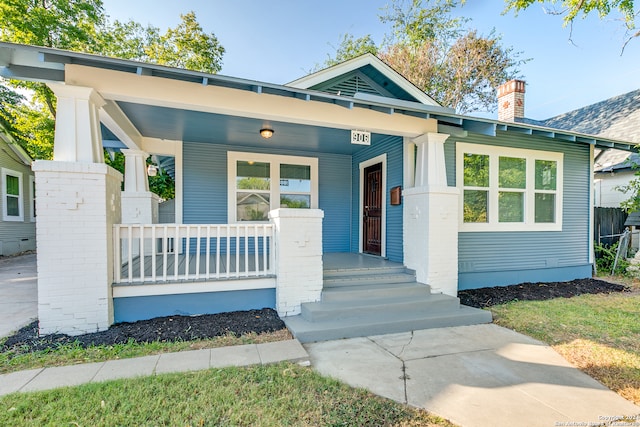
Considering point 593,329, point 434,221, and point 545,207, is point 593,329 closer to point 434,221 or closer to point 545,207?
point 434,221

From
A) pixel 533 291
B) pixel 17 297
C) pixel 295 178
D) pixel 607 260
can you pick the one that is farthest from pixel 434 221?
pixel 17 297

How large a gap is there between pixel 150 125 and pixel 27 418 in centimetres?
425

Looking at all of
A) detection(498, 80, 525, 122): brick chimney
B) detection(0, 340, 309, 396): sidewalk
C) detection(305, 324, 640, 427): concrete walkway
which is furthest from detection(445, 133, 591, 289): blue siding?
detection(0, 340, 309, 396): sidewalk

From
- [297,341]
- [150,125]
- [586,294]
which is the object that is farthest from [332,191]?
[586,294]

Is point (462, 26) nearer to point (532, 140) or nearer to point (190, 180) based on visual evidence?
point (532, 140)

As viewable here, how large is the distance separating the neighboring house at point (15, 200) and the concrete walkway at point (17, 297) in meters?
Answer: 2.88

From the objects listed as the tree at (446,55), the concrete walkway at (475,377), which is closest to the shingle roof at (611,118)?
the tree at (446,55)

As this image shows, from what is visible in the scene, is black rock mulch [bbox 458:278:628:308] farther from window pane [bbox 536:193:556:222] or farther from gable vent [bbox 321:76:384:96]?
gable vent [bbox 321:76:384:96]

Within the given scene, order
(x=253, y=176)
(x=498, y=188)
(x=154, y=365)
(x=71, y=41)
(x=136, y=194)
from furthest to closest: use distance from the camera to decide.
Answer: (x=71, y=41) → (x=253, y=176) → (x=498, y=188) → (x=136, y=194) → (x=154, y=365)

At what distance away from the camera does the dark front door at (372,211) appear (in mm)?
6051

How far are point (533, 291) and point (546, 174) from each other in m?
2.50

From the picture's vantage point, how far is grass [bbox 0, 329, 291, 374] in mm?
2627

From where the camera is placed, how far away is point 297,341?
3139 mm

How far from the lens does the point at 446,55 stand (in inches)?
586
